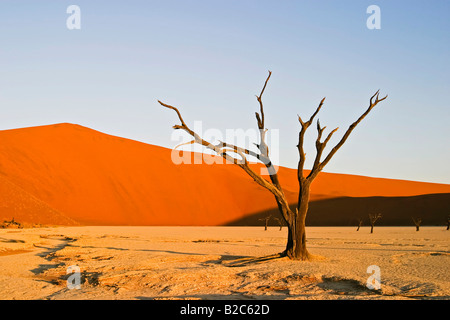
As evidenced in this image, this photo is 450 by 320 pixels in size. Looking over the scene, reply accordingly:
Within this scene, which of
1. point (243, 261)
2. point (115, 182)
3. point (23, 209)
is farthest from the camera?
point (115, 182)

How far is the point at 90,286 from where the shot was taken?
10.1 m

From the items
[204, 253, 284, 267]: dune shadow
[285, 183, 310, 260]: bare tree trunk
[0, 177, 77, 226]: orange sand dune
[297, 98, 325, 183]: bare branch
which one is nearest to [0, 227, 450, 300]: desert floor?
[204, 253, 284, 267]: dune shadow

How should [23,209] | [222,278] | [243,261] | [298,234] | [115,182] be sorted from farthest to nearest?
[115,182], [23,209], [298,234], [243,261], [222,278]

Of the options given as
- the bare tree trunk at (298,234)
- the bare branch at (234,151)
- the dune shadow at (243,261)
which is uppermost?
the bare branch at (234,151)

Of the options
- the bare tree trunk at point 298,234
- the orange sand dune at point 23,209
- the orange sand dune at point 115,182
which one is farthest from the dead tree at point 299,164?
the orange sand dune at point 115,182

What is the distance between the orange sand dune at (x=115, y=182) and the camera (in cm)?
5600

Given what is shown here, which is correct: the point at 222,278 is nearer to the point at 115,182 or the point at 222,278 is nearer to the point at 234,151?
the point at 234,151

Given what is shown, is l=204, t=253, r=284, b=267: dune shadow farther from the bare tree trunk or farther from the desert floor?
the bare tree trunk

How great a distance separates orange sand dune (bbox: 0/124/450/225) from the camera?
5600 centimetres

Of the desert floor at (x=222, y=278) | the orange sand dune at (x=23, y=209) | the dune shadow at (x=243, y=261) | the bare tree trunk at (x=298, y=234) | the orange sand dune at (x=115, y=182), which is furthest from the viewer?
the orange sand dune at (x=115, y=182)

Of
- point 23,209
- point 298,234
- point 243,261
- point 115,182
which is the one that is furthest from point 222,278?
point 115,182

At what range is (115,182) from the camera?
65.7 meters

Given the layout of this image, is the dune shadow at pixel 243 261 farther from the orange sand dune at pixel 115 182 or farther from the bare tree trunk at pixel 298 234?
the orange sand dune at pixel 115 182
